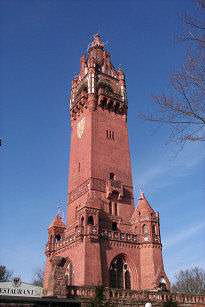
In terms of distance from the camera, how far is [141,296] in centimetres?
2742

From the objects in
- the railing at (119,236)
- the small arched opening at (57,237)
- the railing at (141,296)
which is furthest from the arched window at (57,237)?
the railing at (141,296)

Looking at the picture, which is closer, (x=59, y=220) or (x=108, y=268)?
(x=108, y=268)

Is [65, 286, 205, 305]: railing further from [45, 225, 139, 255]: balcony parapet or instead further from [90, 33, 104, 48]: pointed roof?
[90, 33, 104, 48]: pointed roof

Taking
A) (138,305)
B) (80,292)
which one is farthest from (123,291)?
A: (80,292)

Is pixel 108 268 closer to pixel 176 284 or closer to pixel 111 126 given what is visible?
pixel 111 126

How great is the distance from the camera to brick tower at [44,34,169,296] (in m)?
33.3

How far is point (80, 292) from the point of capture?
81.9 ft

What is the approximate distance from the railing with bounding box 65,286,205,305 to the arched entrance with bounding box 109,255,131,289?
6.15 meters

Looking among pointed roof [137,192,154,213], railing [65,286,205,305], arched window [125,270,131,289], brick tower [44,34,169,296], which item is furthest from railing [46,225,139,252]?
railing [65,286,205,305]

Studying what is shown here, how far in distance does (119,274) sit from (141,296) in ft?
24.4

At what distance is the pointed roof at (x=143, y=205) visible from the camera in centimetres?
3786

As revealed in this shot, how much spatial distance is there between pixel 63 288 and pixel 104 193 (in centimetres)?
1709

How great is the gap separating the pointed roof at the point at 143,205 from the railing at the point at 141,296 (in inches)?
414

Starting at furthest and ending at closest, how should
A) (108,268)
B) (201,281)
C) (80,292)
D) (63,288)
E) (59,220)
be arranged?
(201,281) → (59,220) → (108,268) → (80,292) → (63,288)
